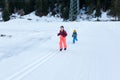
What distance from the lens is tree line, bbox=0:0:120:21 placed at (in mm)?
91969

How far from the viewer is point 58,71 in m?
11.3

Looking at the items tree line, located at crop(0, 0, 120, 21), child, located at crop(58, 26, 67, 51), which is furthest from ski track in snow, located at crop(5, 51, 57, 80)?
tree line, located at crop(0, 0, 120, 21)

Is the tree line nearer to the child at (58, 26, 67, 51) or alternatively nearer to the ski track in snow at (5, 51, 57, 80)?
the child at (58, 26, 67, 51)

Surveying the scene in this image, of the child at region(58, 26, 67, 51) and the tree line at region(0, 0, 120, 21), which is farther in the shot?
the tree line at region(0, 0, 120, 21)

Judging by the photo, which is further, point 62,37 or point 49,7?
point 49,7

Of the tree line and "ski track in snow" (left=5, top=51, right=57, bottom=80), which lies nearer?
"ski track in snow" (left=5, top=51, right=57, bottom=80)

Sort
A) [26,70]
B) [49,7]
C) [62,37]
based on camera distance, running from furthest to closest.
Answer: [49,7] → [62,37] → [26,70]

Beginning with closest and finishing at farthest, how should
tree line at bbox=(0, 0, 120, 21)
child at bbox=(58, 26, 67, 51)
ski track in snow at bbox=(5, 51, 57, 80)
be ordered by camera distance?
ski track in snow at bbox=(5, 51, 57, 80)
child at bbox=(58, 26, 67, 51)
tree line at bbox=(0, 0, 120, 21)

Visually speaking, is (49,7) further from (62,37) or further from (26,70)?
(26,70)

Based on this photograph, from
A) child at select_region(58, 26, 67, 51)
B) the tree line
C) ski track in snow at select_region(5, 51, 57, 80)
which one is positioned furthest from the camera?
the tree line

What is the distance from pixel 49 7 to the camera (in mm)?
103625

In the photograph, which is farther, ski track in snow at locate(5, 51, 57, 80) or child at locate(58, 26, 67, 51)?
child at locate(58, 26, 67, 51)

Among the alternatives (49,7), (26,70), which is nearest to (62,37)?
(26,70)

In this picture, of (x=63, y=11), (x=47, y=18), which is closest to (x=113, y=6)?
(x=63, y=11)
